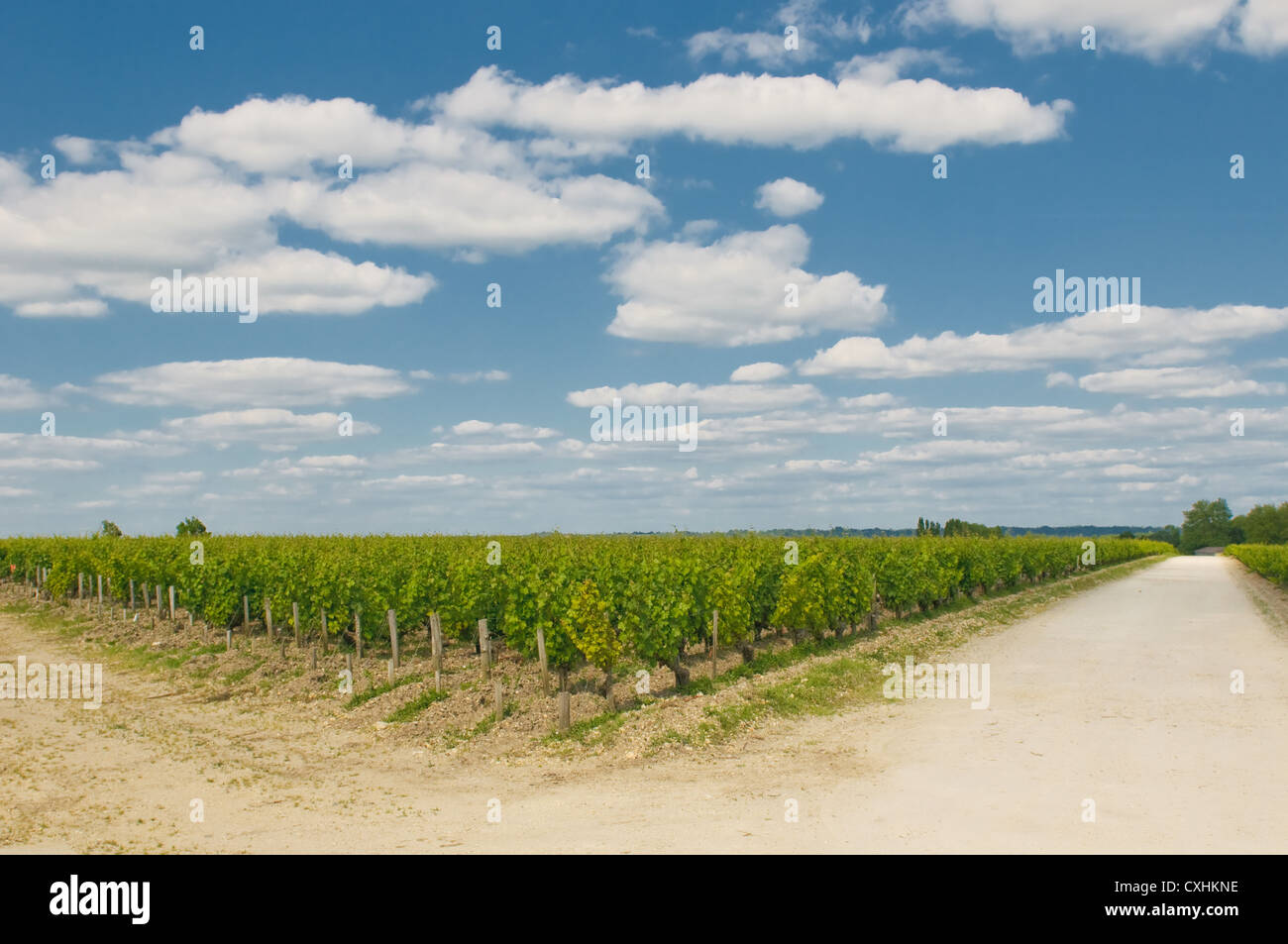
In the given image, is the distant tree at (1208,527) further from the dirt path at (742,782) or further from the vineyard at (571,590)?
the dirt path at (742,782)

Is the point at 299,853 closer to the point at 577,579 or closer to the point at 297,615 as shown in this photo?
the point at 577,579

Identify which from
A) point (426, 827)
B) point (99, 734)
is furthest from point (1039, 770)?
point (99, 734)

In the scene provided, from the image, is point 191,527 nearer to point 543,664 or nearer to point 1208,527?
point 543,664

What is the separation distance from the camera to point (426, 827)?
418 inches

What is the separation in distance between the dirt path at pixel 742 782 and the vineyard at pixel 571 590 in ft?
13.0

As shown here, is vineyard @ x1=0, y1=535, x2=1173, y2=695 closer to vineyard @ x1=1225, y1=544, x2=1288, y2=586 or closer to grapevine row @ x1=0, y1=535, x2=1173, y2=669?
grapevine row @ x1=0, y1=535, x2=1173, y2=669

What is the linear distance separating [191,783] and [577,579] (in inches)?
361

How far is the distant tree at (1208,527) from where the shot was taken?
178625 millimetres

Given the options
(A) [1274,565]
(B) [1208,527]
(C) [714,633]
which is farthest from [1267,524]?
(C) [714,633]

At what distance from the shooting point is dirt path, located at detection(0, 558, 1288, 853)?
9.75 m

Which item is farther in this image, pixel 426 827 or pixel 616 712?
pixel 616 712

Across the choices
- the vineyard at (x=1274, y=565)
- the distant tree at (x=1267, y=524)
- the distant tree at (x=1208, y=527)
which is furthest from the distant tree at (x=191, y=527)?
the distant tree at (x=1208, y=527)

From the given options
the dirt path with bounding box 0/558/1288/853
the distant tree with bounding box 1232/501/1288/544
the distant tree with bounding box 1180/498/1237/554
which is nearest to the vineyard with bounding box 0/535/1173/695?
the dirt path with bounding box 0/558/1288/853

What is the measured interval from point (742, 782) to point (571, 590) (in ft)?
23.4
